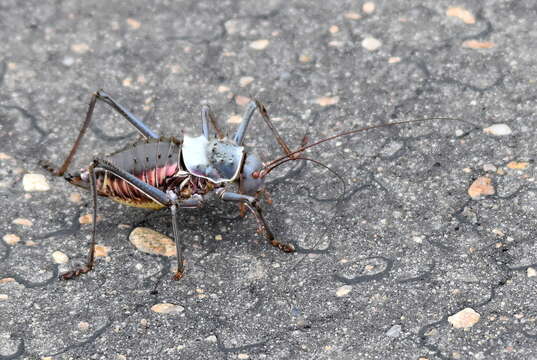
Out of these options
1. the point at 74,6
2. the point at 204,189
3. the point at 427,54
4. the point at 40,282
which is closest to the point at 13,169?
the point at 40,282

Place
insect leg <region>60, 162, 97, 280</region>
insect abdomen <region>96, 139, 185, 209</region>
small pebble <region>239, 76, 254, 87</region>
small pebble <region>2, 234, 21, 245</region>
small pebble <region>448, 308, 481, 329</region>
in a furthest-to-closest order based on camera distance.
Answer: small pebble <region>239, 76, 254, 87</region> < small pebble <region>2, 234, 21, 245</region> < insect abdomen <region>96, 139, 185, 209</region> < insect leg <region>60, 162, 97, 280</region> < small pebble <region>448, 308, 481, 329</region>

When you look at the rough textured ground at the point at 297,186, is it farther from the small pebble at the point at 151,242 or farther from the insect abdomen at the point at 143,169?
the insect abdomen at the point at 143,169

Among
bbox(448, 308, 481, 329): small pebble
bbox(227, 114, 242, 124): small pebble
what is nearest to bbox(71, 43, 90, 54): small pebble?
bbox(227, 114, 242, 124): small pebble

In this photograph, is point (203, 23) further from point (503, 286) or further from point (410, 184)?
point (503, 286)

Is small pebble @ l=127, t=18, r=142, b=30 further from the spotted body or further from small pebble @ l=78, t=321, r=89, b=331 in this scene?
small pebble @ l=78, t=321, r=89, b=331

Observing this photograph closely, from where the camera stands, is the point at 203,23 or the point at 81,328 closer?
the point at 81,328

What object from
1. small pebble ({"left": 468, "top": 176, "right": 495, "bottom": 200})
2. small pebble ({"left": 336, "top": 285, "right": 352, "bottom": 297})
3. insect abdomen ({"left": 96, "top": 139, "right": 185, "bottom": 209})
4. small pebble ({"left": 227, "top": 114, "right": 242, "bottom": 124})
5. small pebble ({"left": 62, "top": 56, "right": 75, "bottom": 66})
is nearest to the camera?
small pebble ({"left": 336, "top": 285, "right": 352, "bottom": 297})
